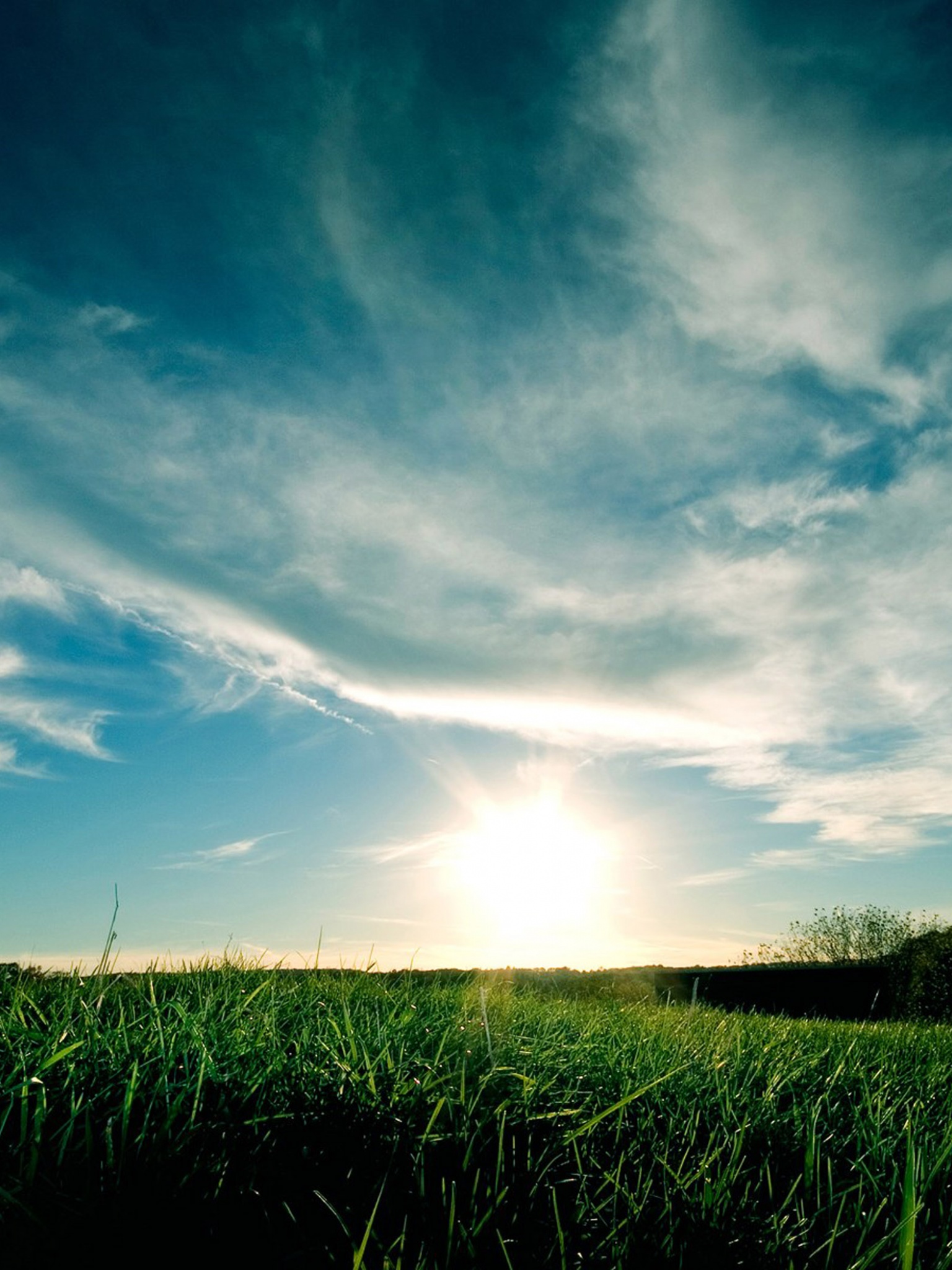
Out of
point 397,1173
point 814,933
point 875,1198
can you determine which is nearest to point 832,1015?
point 814,933

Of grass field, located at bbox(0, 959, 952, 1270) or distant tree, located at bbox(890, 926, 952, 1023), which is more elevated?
grass field, located at bbox(0, 959, 952, 1270)

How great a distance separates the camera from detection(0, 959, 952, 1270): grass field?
1.61m

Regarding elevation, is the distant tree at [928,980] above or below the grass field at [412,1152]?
below

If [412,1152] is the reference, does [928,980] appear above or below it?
below

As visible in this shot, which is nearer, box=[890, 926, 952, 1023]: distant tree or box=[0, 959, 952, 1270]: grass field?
box=[0, 959, 952, 1270]: grass field

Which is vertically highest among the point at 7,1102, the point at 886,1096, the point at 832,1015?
the point at 7,1102

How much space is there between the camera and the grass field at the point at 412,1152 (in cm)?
161

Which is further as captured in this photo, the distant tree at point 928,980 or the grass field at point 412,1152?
the distant tree at point 928,980

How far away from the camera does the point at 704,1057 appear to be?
3.96 meters

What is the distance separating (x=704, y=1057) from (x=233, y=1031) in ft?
8.38

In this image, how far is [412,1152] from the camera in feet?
6.79

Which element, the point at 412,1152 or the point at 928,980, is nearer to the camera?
the point at 412,1152

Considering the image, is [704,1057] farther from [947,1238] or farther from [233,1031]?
[233,1031]

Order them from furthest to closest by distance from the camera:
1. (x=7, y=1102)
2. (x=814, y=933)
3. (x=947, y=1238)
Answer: (x=814, y=933) → (x=947, y=1238) → (x=7, y=1102)
